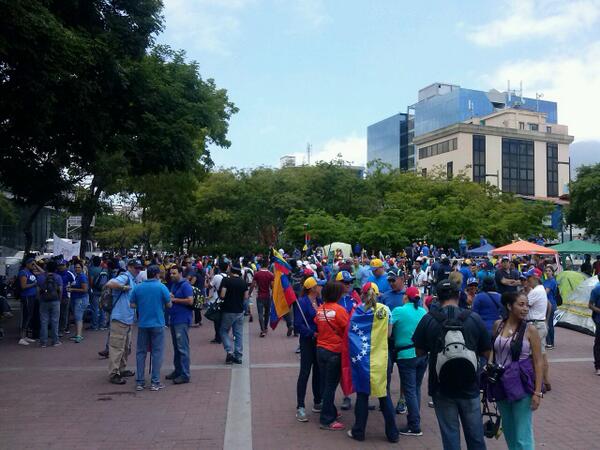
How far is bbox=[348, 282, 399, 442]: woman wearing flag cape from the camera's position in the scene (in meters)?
6.11

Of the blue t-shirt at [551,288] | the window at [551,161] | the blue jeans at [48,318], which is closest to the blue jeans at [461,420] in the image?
the blue t-shirt at [551,288]

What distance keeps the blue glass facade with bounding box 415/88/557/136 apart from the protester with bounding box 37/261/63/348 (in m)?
84.8

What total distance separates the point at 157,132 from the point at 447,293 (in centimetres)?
1286

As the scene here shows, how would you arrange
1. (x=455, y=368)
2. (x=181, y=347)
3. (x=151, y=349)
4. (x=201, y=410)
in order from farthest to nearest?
1. (x=181, y=347)
2. (x=151, y=349)
3. (x=201, y=410)
4. (x=455, y=368)

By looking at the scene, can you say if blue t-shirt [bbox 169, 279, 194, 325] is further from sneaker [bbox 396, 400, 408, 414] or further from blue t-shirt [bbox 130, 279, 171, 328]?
sneaker [bbox 396, 400, 408, 414]

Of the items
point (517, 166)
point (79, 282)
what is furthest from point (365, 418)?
point (517, 166)

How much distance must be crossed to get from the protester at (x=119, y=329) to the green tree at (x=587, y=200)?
3735 centimetres

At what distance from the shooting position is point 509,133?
3339 inches

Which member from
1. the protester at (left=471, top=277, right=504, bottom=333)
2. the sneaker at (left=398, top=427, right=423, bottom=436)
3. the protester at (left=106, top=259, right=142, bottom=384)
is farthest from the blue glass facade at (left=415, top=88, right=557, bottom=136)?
the sneaker at (left=398, top=427, right=423, bottom=436)

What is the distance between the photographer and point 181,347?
8.85 m

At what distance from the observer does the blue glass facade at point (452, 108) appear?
9025 cm

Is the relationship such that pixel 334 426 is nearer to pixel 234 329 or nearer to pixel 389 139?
pixel 234 329

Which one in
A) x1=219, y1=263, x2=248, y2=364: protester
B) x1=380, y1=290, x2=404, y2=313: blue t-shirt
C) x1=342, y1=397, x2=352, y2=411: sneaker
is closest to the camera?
x1=342, y1=397, x2=352, y2=411: sneaker

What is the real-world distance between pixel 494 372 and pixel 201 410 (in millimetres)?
4051
